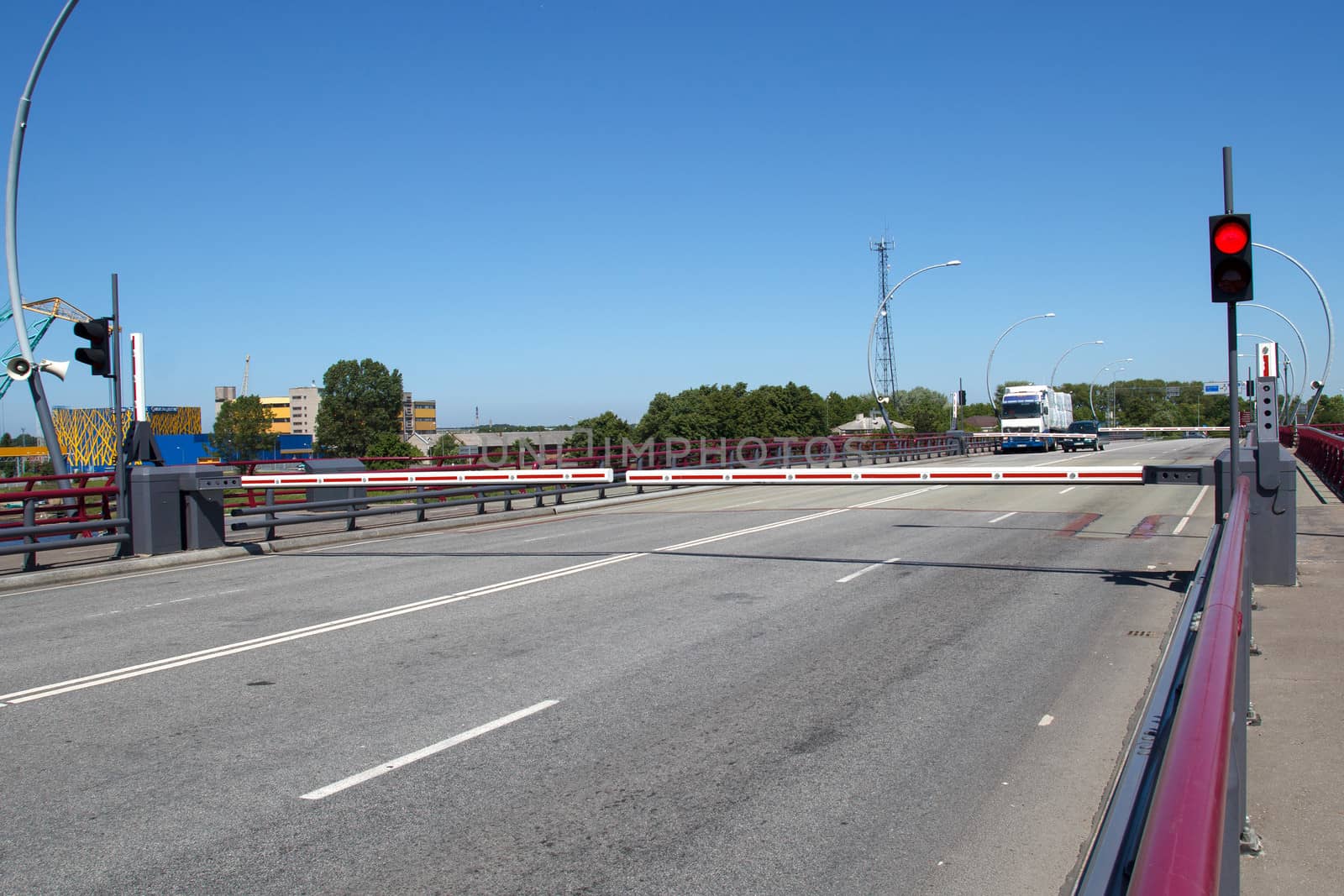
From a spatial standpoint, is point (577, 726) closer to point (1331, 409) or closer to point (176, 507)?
point (176, 507)

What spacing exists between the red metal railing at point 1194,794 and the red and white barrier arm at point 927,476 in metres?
9.63

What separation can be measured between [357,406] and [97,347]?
137742mm

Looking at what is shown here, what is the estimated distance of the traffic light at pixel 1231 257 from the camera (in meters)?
9.70

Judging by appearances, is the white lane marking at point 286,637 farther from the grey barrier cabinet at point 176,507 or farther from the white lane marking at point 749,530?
the grey barrier cabinet at point 176,507

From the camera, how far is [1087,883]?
2.28 m

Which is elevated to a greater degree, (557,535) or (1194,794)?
(1194,794)

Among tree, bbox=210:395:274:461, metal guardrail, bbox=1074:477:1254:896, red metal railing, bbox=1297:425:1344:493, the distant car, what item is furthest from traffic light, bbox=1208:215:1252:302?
tree, bbox=210:395:274:461

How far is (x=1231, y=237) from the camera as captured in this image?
32.2 feet

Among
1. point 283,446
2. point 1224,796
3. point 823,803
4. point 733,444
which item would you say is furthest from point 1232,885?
point 283,446

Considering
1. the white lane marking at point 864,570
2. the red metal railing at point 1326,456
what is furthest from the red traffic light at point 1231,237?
the red metal railing at point 1326,456

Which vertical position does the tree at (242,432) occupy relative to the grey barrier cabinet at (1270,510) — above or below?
above

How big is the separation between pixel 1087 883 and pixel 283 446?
541 feet

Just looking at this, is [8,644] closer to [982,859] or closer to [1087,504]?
[982,859]

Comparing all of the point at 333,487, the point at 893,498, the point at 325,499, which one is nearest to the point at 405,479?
the point at 325,499
